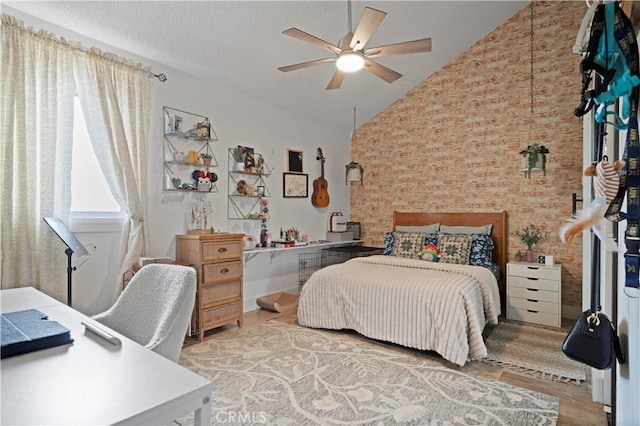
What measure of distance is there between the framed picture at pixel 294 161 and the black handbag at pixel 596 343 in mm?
3970

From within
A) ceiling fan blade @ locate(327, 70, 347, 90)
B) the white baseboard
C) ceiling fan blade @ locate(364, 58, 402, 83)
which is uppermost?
ceiling fan blade @ locate(327, 70, 347, 90)

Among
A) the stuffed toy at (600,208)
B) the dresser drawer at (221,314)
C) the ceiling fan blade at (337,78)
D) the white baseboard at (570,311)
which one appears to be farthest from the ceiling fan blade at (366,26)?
the white baseboard at (570,311)

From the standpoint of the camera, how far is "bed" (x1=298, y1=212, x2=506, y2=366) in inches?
109

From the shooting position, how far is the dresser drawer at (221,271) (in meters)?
3.32

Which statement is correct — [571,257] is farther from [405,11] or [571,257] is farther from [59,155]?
[59,155]

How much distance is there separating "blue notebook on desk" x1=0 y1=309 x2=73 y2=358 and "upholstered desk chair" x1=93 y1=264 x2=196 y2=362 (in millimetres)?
313

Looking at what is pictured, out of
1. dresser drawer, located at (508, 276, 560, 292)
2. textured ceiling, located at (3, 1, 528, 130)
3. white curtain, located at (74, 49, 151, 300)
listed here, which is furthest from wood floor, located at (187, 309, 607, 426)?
textured ceiling, located at (3, 1, 528, 130)

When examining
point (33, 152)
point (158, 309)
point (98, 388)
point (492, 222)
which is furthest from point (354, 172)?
point (98, 388)

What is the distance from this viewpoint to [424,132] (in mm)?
5027

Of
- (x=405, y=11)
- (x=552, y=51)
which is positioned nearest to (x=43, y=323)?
(x=405, y=11)

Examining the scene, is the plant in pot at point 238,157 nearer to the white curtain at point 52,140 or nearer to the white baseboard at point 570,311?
the white curtain at point 52,140

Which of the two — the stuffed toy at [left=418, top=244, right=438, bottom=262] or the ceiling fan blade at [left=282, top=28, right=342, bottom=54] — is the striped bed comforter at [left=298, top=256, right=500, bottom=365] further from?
the ceiling fan blade at [left=282, top=28, right=342, bottom=54]

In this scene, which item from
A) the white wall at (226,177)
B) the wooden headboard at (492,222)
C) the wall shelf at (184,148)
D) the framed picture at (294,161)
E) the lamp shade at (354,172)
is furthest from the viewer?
the lamp shade at (354,172)

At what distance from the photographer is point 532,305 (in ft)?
12.7
